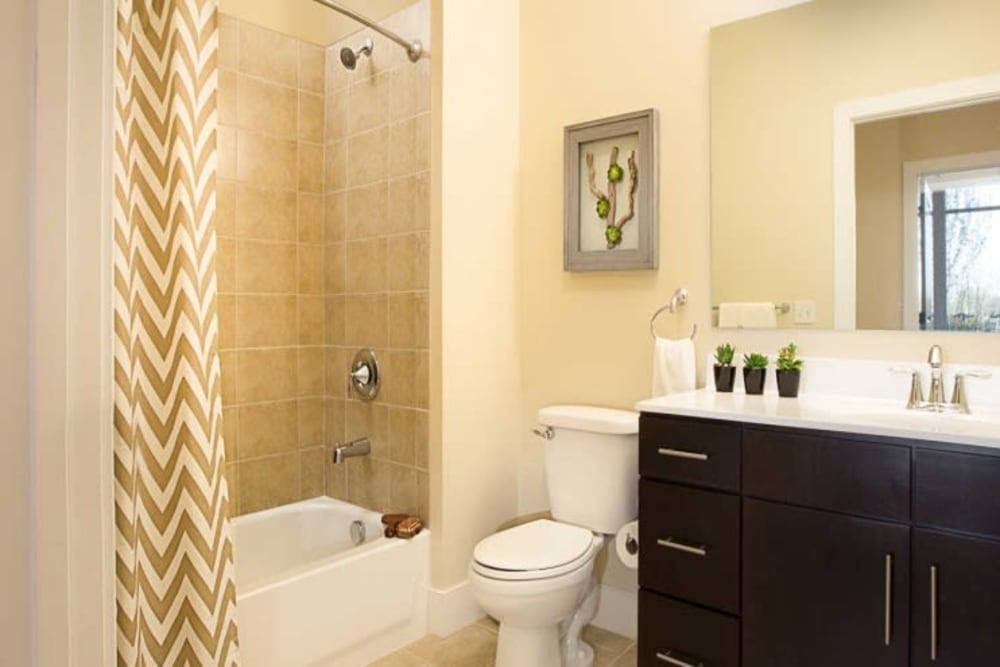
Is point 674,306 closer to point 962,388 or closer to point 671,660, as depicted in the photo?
point 962,388

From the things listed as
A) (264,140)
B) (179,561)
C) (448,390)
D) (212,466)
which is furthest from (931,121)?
(264,140)

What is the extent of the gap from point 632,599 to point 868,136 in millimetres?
1772

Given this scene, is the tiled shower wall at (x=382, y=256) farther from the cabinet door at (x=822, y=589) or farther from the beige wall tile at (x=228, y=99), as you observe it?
the cabinet door at (x=822, y=589)

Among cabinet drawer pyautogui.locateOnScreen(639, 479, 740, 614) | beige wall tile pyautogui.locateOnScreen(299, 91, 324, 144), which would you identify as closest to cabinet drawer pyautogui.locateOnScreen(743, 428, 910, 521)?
cabinet drawer pyautogui.locateOnScreen(639, 479, 740, 614)

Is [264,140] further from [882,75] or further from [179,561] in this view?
[882,75]

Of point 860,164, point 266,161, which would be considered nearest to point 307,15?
point 266,161

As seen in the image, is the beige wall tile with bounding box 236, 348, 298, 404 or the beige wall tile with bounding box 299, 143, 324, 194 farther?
the beige wall tile with bounding box 299, 143, 324, 194

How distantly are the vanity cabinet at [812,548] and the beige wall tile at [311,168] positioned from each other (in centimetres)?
192

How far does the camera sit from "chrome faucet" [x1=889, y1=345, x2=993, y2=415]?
1.71m

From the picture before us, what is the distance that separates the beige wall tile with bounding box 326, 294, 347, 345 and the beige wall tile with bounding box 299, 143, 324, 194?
20.4 inches

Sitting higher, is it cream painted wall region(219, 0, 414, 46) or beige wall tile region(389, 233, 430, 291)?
cream painted wall region(219, 0, 414, 46)

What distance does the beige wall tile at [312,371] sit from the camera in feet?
9.37

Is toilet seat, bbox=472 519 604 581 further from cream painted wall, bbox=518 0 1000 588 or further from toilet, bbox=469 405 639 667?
cream painted wall, bbox=518 0 1000 588

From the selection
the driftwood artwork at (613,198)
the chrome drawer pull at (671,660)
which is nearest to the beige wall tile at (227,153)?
the driftwood artwork at (613,198)
